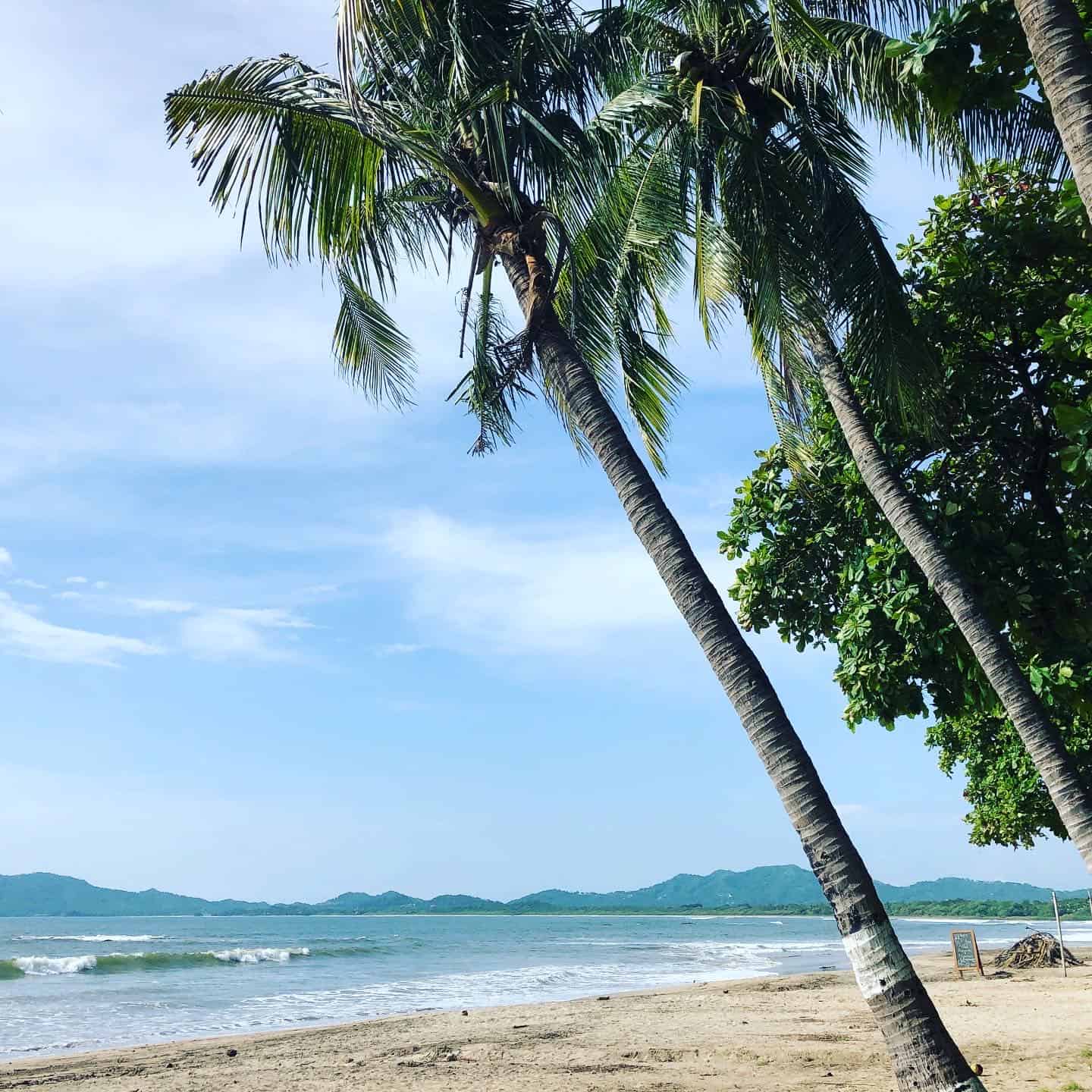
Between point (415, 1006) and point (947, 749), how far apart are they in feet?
39.8

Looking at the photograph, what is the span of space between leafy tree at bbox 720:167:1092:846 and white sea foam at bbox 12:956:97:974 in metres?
38.4

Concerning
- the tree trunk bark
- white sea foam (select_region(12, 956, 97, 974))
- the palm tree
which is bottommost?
white sea foam (select_region(12, 956, 97, 974))

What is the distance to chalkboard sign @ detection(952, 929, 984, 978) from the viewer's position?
72.5 ft

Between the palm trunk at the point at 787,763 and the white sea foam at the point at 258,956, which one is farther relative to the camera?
the white sea foam at the point at 258,956

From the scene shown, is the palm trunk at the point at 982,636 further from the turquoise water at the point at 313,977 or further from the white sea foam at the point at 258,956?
the white sea foam at the point at 258,956

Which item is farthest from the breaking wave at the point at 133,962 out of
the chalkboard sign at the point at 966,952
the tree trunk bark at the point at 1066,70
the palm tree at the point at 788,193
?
the tree trunk bark at the point at 1066,70

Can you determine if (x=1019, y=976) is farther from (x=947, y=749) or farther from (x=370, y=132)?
(x=370, y=132)

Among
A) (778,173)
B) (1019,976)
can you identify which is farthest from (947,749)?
(778,173)

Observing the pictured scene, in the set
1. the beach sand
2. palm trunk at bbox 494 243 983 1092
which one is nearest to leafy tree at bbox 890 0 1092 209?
palm trunk at bbox 494 243 983 1092

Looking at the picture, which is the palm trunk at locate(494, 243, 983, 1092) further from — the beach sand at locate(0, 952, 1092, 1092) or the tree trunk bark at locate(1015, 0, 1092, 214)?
the beach sand at locate(0, 952, 1092, 1092)

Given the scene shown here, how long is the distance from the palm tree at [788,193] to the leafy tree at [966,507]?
0.52m

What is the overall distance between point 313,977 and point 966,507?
3107 centimetres

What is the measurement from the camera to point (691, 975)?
29.8 m

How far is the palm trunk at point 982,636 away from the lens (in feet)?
21.9
